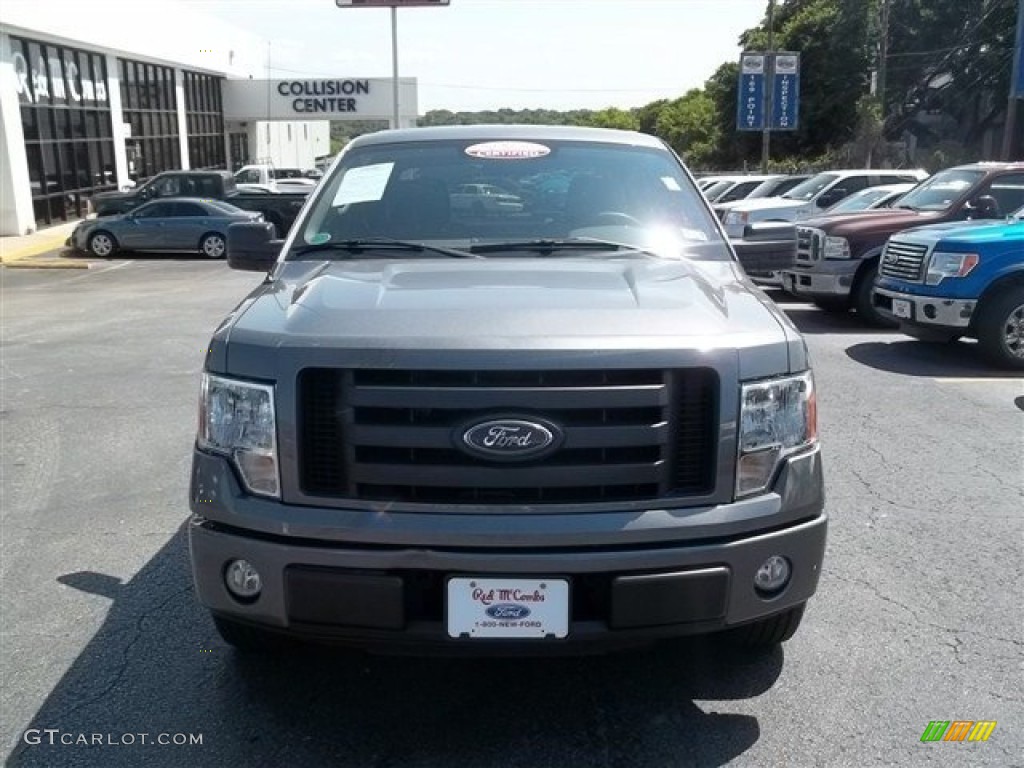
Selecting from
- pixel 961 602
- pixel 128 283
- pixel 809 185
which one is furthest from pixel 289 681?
pixel 809 185

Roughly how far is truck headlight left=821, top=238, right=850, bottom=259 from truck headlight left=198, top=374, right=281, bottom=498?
9.39 metres

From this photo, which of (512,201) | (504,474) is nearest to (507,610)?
(504,474)

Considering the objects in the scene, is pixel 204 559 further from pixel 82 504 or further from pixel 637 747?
pixel 82 504

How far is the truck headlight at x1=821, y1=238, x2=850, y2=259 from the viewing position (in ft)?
36.2

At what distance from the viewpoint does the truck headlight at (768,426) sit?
2.89 metres

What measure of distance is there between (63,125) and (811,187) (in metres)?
19.4

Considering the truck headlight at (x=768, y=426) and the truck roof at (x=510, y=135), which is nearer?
the truck headlight at (x=768, y=426)

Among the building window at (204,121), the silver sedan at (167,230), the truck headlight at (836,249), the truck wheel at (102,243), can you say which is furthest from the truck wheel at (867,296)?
the building window at (204,121)

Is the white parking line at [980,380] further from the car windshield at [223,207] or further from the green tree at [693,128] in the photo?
the green tree at [693,128]

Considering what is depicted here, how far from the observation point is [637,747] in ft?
10.0

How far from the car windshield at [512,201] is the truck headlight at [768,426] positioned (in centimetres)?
111

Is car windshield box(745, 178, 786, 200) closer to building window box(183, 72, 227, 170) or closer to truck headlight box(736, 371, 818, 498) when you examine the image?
truck headlight box(736, 371, 818, 498)

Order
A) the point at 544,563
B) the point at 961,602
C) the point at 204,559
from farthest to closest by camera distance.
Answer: the point at 961,602
the point at 204,559
the point at 544,563

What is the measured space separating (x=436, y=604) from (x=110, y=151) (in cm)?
3030
